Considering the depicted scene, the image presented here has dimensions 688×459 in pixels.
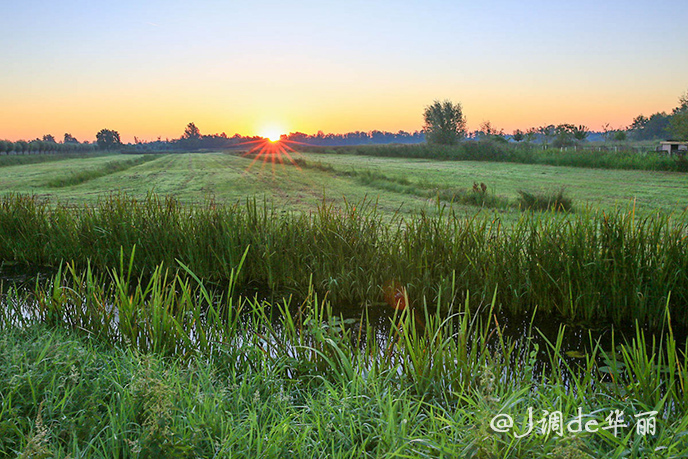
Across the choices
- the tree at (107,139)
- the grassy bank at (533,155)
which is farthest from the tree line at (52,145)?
the grassy bank at (533,155)

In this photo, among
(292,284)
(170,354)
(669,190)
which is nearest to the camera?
(170,354)

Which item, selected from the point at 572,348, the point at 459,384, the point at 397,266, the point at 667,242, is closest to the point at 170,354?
the point at 459,384

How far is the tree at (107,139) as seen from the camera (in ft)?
301

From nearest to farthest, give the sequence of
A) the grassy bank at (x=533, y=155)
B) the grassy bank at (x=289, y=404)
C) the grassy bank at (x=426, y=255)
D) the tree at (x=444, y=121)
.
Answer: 1. the grassy bank at (x=289, y=404)
2. the grassy bank at (x=426, y=255)
3. the grassy bank at (x=533, y=155)
4. the tree at (x=444, y=121)

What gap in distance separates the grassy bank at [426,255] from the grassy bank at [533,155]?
63.8 ft

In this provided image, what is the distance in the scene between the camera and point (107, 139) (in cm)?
9256

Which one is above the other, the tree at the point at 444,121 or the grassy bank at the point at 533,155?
the tree at the point at 444,121

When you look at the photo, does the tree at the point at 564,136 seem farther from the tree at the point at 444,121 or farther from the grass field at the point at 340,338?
the grass field at the point at 340,338

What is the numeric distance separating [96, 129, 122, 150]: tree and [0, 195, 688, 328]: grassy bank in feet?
327

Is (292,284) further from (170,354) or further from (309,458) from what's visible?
(309,458)

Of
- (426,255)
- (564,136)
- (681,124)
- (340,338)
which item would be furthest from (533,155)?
(340,338)

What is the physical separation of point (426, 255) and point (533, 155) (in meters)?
27.5

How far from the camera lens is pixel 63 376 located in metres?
2.04

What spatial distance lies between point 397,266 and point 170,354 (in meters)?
1.97
